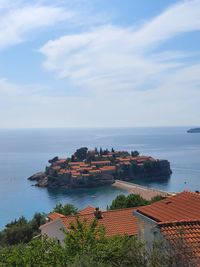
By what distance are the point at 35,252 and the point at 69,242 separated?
2.82 ft

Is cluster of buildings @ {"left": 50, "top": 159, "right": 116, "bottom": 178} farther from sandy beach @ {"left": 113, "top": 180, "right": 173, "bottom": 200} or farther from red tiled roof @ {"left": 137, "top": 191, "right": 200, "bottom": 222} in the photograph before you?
red tiled roof @ {"left": 137, "top": 191, "right": 200, "bottom": 222}

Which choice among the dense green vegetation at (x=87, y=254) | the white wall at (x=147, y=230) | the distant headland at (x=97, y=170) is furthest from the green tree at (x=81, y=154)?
the dense green vegetation at (x=87, y=254)

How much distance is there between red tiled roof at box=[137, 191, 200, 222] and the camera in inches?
468

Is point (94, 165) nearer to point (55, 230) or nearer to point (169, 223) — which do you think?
point (55, 230)

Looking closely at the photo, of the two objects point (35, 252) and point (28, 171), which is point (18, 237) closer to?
point (35, 252)

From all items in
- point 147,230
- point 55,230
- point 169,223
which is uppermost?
point 169,223

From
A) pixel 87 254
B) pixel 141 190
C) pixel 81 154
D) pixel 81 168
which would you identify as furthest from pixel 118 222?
pixel 81 154

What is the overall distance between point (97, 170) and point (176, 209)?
286 ft

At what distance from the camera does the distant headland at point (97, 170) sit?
96.2 meters

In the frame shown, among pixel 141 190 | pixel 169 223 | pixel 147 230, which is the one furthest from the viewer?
pixel 141 190

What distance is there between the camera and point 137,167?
361 ft

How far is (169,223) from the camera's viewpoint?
10203 millimetres

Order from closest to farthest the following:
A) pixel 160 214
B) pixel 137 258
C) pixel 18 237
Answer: pixel 137 258, pixel 160 214, pixel 18 237

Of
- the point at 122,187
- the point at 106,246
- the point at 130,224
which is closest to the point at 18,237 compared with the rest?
the point at 130,224
